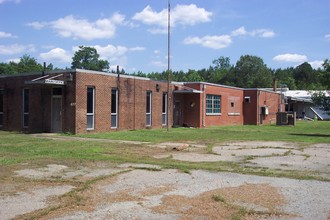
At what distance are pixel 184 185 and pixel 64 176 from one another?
9.93 feet

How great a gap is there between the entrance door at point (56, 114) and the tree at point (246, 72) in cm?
8914

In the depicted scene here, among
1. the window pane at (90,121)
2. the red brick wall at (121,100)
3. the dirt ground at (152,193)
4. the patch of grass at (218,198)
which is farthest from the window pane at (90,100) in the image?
the patch of grass at (218,198)

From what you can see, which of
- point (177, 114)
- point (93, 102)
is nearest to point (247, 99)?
point (177, 114)

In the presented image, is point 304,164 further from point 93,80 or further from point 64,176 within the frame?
point 93,80

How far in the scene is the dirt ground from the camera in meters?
6.73

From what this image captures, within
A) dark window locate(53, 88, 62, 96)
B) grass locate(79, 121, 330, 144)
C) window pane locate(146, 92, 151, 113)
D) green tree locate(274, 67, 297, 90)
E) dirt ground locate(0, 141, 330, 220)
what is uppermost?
green tree locate(274, 67, 297, 90)

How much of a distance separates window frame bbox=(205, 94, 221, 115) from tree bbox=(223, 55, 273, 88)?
238ft

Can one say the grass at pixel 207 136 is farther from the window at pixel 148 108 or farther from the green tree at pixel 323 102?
the green tree at pixel 323 102

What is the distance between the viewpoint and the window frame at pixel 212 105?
3680 cm

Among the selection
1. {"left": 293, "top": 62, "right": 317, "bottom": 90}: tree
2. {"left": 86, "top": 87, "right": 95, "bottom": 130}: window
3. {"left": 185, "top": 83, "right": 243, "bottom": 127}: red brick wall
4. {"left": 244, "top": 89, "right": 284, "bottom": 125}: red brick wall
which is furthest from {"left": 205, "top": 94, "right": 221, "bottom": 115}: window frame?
{"left": 293, "top": 62, "right": 317, "bottom": 90}: tree

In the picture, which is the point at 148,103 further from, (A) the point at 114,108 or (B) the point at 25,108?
(B) the point at 25,108

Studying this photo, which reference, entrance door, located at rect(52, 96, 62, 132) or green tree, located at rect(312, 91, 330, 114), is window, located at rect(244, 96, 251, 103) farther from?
entrance door, located at rect(52, 96, 62, 132)

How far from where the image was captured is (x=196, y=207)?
714 centimetres

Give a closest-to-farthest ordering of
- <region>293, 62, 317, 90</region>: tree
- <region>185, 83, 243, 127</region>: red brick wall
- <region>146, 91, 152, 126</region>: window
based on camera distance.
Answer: <region>146, 91, 152, 126</region>: window, <region>185, 83, 243, 127</region>: red brick wall, <region>293, 62, 317, 90</region>: tree
